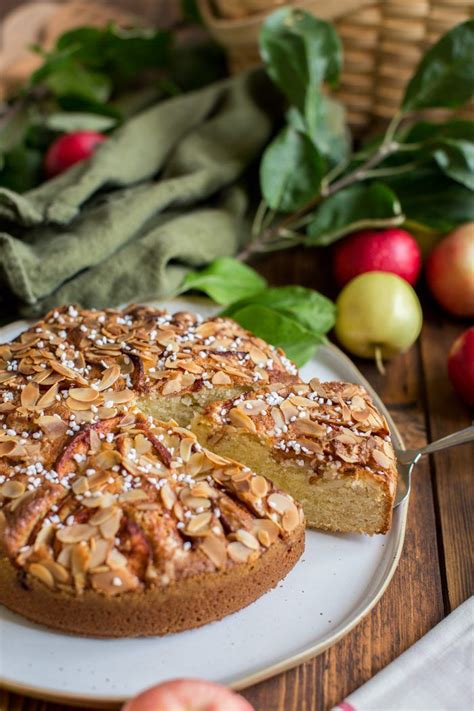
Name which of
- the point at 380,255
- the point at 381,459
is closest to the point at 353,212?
the point at 380,255

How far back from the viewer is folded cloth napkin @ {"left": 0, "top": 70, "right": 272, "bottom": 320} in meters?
2.38

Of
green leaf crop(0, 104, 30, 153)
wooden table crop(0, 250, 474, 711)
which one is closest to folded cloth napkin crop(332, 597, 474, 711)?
wooden table crop(0, 250, 474, 711)

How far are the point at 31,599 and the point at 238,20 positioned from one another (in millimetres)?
2259

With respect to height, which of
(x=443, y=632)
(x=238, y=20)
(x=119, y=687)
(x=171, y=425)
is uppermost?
(x=238, y=20)

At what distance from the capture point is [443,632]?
5.56 ft

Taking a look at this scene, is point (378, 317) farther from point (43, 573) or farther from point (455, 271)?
point (43, 573)

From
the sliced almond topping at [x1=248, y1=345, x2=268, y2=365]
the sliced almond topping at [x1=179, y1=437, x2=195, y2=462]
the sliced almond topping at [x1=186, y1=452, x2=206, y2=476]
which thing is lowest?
the sliced almond topping at [x1=248, y1=345, x2=268, y2=365]

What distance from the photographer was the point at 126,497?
1626 millimetres

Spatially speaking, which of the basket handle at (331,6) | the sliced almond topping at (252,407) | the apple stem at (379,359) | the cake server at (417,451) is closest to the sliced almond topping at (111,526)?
the sliced almond topping at (252,407)

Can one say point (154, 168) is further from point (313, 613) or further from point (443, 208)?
point (313, 613)

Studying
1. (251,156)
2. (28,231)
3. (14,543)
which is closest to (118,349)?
(14,543)

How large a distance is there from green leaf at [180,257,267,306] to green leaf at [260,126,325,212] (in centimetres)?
28

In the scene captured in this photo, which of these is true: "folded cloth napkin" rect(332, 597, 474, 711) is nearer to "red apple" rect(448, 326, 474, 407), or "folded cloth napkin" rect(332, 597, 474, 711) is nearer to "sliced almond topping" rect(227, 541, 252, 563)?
"sliced almond topping" rect(227, 541, 252, 563)

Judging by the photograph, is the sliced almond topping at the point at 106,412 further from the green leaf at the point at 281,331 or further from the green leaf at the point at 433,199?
the green leaf at the point at 433,199
